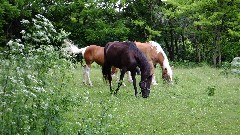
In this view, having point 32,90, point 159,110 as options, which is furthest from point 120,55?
point 32,90

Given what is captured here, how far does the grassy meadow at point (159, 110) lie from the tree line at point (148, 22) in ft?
27.1

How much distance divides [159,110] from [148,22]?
17.2 m

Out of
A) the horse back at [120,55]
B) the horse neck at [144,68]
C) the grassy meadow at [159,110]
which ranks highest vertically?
the horse back at [120,55]

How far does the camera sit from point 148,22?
2686 cm

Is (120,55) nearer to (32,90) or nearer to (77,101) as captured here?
(77,101)

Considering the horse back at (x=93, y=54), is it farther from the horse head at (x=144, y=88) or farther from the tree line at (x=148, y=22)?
the tree line at (x=148, y=22)

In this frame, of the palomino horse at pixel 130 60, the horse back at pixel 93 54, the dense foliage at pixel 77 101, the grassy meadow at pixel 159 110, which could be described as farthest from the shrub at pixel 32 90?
the horse back at pixel 93 54

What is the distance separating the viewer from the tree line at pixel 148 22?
22.5 metres

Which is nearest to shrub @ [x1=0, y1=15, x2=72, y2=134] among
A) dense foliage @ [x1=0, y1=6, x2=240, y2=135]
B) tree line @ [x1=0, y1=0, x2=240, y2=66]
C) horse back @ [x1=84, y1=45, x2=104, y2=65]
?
dense foliage @ [x1=0, y1=6, x2=240, y2=135]

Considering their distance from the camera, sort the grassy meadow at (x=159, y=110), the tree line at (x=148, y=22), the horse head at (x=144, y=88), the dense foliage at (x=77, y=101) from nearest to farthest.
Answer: the dense foliage at (x=77, y=101) < the grassy meadow at (x=159, y=110) < the horse head at (x=144, y=88) < the tree line at (x=148, y=22)

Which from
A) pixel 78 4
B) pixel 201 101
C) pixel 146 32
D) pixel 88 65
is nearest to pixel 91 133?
pixel 201 101

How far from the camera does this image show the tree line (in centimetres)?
2255

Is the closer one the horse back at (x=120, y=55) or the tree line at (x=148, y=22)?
the horse back at (x=120, y=55)

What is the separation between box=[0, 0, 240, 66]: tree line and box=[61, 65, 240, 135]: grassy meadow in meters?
8.25
